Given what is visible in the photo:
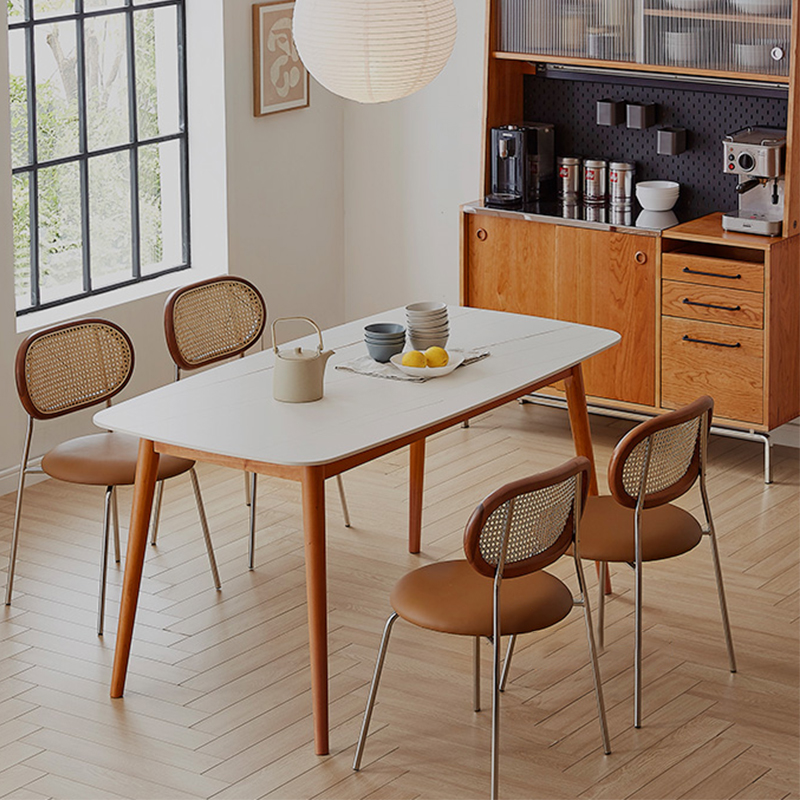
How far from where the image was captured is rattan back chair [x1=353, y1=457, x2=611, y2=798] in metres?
3.40

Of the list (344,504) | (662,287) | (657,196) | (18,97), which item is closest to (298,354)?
(344,504)

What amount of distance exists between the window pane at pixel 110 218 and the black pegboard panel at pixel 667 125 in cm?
181

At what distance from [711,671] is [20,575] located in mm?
2295

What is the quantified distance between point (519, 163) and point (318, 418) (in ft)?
8.64

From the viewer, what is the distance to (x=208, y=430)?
12.9ft

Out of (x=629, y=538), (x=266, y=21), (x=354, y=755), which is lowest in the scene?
(x=354, y=755)

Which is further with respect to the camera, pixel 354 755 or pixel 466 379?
pixel 466 379

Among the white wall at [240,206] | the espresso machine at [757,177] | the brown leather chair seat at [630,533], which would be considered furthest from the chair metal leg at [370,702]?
the espresso machine at [757,177]

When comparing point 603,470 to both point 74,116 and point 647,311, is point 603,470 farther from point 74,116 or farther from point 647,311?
point 74,116

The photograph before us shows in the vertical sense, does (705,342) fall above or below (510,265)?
below

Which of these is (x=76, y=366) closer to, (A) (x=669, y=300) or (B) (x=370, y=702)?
(B) (x=370, y=702)

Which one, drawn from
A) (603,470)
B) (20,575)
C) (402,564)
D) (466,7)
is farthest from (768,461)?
(20,575)

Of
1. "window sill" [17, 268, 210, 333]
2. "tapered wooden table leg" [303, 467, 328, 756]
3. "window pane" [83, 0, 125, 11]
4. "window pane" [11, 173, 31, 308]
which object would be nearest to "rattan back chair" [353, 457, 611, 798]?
"tapered wooden table leg" [303, 467, 328, 756]

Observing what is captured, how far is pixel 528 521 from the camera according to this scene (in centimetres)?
346
